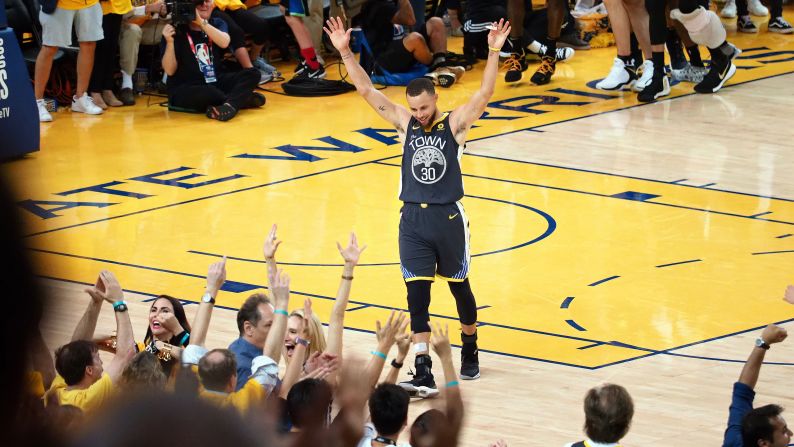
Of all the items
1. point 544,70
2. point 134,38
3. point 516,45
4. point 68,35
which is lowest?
point 544,70

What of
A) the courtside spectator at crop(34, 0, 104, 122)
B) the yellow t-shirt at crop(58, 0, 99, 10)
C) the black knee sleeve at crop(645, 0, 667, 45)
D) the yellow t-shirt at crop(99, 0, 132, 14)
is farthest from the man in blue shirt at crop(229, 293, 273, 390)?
the black knee sleeve at crop(645, 0, 667, 45)

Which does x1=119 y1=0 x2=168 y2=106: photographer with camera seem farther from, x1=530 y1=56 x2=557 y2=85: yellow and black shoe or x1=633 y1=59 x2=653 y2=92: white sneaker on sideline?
x1=633 y1=59 x2=653 y2=92: white sneaker on sideline

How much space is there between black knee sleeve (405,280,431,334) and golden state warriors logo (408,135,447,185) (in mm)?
527

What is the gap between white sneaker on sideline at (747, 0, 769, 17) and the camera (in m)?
18.7

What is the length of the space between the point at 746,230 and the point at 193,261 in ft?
13.1

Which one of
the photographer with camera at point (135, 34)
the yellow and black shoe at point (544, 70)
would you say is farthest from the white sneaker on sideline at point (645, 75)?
→ the photographer with camera at point (135, 34)

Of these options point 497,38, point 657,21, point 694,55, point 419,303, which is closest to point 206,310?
point 419,303

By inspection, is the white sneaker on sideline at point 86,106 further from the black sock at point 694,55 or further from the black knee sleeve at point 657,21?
the black sock at point 694,55

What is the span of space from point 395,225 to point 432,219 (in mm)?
3084

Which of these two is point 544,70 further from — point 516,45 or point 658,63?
point 658,63

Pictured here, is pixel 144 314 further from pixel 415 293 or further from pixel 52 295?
pixel 52 295

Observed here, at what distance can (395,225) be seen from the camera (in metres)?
9.51

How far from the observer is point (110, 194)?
10453 mm

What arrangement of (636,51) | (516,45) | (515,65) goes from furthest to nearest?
(516,45), (515,65), (636,51)
